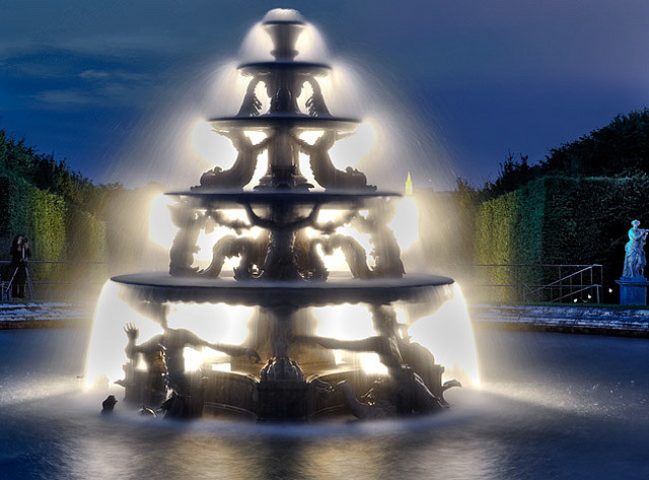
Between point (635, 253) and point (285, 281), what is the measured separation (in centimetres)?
1560

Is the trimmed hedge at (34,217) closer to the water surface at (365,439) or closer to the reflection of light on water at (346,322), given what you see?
the water surface at (365,439)

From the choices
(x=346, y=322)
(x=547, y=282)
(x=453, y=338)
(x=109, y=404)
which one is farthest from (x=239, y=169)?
(x=547, y=282)

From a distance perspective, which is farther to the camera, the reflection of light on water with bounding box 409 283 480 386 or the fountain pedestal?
the reflection of light on water with bounding box 409 283 480 386

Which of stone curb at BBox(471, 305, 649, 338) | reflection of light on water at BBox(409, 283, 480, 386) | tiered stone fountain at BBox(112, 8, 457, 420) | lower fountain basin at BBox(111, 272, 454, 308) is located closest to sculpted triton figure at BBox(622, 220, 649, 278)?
stone curb at BBox(471, 305, 649, 338)

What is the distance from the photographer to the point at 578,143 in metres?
52.2

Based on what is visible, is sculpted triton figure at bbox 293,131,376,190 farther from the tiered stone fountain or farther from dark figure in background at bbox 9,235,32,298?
dark figure in background at bbox 9,235,32,298

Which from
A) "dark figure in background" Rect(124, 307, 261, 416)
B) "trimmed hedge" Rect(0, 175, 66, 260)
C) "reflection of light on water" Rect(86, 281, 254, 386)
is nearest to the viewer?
"dark figure in background" Rect(124, 307, 261, 416)

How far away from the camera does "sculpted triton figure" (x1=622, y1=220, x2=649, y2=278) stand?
28578mm

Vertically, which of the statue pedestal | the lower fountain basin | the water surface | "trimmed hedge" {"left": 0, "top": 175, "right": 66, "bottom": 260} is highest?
"trimmed hedge" {"left": 0, "top": 175, "right": 66, "bottom": 260}

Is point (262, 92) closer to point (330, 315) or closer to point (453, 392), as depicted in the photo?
point (330, 315)

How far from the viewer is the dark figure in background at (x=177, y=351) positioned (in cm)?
1441

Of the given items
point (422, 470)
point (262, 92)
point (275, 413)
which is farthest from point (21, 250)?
point (422, 470)

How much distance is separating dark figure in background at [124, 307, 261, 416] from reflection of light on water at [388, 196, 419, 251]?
3.43 meters

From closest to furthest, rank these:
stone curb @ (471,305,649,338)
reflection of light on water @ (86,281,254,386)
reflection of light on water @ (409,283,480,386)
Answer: reflection of light on water @ (86,281,254,386)
reflection of light on water @ (409,283,480,386)
stone curb @ (471,305,649,338)
